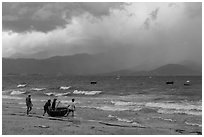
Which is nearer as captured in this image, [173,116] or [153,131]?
[153,131]

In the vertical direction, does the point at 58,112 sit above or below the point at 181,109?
below

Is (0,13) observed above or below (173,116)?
above

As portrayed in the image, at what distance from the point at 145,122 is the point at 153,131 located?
5.26 meters

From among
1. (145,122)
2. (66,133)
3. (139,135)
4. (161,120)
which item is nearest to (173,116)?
(161,120)

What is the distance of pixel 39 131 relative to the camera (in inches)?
639

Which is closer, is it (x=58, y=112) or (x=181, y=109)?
(x=58, y=112)

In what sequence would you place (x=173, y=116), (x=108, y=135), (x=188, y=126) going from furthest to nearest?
1. (x=173, y=116)
2. (x=188, y=126)
3. (x=108, y=135)

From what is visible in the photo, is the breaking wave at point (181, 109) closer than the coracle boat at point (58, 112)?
No

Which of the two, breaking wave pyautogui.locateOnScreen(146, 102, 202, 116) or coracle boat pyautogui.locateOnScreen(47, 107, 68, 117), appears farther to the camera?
breaking wave pyautogui.locateOnScreen(146, 102, 202, 116)

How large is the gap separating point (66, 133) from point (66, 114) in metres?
8.18

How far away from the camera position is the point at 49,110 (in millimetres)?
24312

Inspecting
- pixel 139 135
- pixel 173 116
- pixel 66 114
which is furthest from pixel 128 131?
pixel 173 116

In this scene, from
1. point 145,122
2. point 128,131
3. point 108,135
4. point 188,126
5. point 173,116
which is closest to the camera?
point 108,135

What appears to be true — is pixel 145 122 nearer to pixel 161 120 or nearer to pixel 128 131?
pixel 161 120
